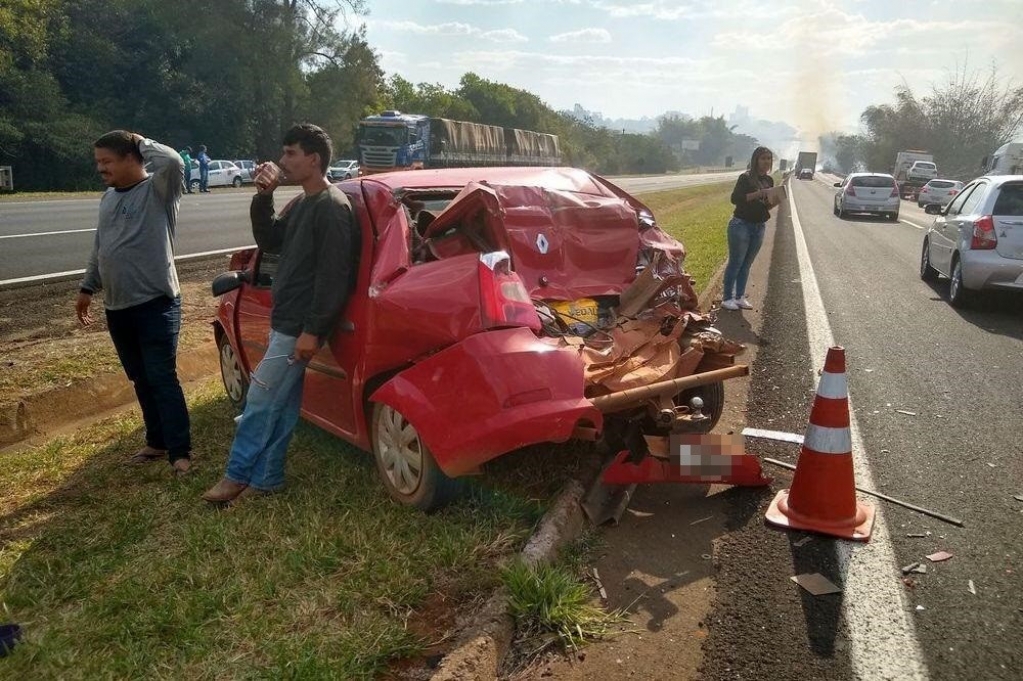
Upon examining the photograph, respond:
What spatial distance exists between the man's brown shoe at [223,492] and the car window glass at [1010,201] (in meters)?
8.61

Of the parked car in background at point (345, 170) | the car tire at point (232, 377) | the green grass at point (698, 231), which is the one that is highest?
the parked car in background at point (345, 170)

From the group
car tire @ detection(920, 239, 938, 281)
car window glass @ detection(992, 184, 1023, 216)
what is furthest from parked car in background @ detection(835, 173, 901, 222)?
car window glass @ detection(992, 184, 1023, 216)

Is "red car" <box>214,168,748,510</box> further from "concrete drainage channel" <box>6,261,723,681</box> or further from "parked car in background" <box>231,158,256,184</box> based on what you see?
"parked car in background" <box>231,158,256,184</box>

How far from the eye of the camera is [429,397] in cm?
343

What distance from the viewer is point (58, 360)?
6.07 meters

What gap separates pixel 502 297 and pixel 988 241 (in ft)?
24.8

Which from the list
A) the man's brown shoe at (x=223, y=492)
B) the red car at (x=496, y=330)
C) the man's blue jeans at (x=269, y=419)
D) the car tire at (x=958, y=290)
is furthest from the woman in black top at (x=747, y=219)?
the man's brown shoe at (x=223, y=492)

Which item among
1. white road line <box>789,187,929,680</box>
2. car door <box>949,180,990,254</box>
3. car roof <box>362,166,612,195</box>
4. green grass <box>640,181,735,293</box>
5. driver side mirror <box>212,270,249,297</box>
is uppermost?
car roof <box>362,166,612,195</box>

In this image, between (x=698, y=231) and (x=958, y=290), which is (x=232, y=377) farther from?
(x=698, y=231)

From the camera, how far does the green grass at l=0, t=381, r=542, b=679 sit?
2738 mm

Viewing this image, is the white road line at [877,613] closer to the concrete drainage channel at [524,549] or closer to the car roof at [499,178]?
the concrete drainage channel at [524,549]

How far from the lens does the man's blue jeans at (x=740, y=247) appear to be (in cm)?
877

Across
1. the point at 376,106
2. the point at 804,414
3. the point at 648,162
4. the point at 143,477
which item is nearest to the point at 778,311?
the point at 804,414

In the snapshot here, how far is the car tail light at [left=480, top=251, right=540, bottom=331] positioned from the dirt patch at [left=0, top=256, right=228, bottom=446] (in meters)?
3.81
